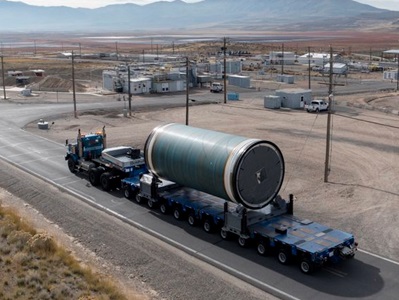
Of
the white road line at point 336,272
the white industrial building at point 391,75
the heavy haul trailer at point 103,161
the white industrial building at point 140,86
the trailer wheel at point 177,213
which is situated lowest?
the white road line at point 336,272

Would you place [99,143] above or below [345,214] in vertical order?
above

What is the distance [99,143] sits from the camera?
107 feet

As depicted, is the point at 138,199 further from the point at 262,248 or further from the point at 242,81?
the point at 242,81

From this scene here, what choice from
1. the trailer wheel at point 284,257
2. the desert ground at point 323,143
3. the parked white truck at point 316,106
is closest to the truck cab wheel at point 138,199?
the desert ground at point 323,143

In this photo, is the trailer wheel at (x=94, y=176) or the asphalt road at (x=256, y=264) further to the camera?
the trailer wheel at (x=94, y=176)

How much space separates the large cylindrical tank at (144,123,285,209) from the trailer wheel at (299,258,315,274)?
367 cm

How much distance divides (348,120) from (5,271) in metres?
42.0

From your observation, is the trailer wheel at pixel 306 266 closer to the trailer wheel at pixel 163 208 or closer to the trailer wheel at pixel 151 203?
the trailer wheel at pixel 163 208

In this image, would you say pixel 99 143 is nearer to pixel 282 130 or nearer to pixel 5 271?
pixel 5 271

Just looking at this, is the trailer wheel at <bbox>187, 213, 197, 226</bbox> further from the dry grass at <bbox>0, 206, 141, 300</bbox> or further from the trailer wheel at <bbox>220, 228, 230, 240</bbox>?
the dry grass at <bbox>0, 206, 141, 300</bbox>

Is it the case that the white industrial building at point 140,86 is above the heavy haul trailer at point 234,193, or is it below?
above

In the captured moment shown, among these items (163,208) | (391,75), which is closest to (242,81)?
(391,75)

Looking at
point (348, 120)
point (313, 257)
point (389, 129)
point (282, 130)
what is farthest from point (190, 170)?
point (348, 120)

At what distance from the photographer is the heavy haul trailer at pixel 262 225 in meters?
19.1
